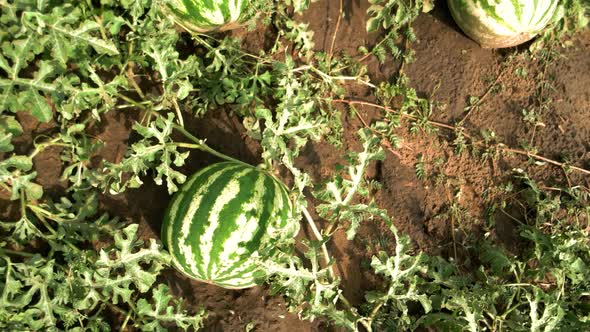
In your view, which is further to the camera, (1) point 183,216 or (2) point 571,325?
(2) point 571,325

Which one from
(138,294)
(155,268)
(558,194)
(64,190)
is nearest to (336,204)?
(155,268)

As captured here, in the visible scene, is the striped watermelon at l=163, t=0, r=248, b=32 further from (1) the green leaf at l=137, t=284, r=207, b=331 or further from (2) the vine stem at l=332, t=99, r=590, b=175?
(1) the green leaf at l=137, t=284, r=207, b=331

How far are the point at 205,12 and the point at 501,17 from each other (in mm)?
2115

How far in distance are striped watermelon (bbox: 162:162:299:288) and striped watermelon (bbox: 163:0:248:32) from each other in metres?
0.90

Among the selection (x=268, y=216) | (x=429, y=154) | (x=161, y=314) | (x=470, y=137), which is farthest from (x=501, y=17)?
(x=161, y=314)

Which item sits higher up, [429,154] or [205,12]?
[205,12]

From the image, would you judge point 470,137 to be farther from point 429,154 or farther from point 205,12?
point 205,12

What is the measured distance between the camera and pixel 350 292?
3.53m

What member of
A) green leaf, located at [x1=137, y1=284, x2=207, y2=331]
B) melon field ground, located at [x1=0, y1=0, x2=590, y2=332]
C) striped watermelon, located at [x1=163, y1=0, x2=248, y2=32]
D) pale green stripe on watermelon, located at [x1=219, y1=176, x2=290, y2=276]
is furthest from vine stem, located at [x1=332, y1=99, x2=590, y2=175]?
green leaf, located at [x1=137, y1=284, x2=207, y2=331]

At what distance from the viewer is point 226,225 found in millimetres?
2699

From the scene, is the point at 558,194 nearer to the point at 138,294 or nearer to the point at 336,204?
the point at 336,204

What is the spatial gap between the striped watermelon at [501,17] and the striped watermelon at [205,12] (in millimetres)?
1744

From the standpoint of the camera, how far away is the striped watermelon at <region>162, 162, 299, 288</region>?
2705 millimetres

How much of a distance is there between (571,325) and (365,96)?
210cm
